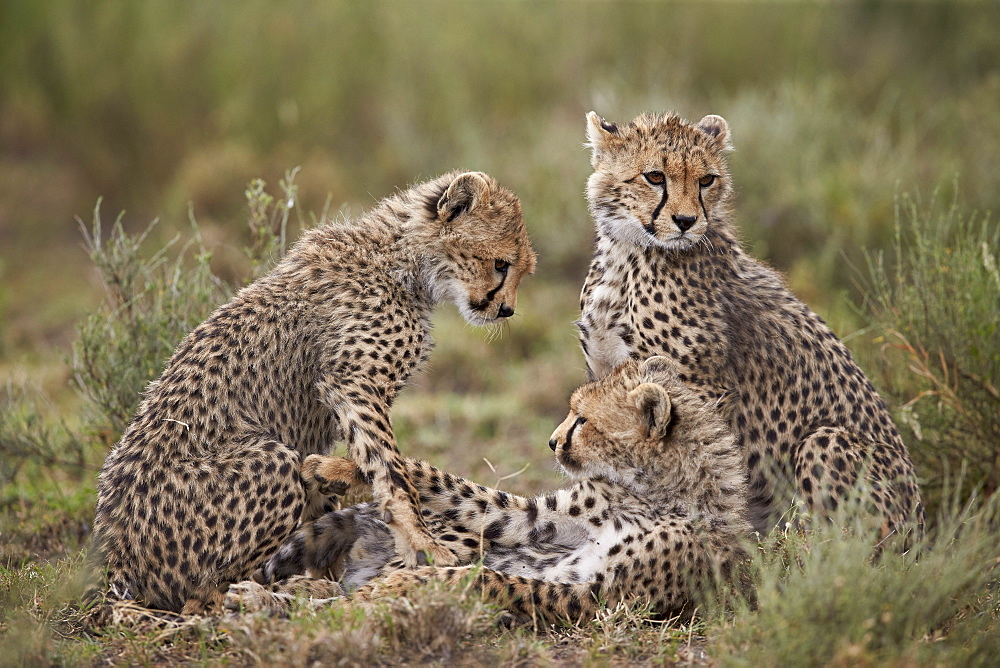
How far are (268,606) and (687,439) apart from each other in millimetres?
1435

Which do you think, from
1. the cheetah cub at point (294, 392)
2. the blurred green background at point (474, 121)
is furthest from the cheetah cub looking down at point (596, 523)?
the blurred green background at point (474, 121)

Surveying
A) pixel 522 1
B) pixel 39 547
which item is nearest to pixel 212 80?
pixel 522 1

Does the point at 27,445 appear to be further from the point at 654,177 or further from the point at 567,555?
the point at 654,177

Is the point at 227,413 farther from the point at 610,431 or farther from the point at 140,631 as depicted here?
the point at 610,431

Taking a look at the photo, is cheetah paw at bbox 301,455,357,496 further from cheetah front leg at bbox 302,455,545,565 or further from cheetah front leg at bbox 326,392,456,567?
cheetah front leg at bbox 302,455,545,565

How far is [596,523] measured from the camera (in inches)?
143

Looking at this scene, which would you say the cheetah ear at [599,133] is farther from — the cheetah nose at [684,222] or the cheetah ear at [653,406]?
the cheetah ear at [653,406]

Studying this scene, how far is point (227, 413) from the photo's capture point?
3.50 meters

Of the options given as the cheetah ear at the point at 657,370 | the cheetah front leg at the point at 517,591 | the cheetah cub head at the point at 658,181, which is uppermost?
the cheetah cub head at the point at 658,181

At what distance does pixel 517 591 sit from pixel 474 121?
6.57 m

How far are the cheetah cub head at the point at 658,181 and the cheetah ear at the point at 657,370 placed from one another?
442 millimetres

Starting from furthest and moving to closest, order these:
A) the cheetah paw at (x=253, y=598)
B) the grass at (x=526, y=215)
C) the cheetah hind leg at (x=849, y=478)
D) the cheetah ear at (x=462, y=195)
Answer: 1. the cheetah ear at (x=462, y=195)
2. the cheetah hind leg at (x=849, y=478)
3. the cheetah paw at (x=253, y=598)
4. the grass at (x=526, y=215)

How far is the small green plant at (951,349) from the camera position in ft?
13.9

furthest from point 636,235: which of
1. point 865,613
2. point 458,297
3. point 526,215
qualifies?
point 526,215
